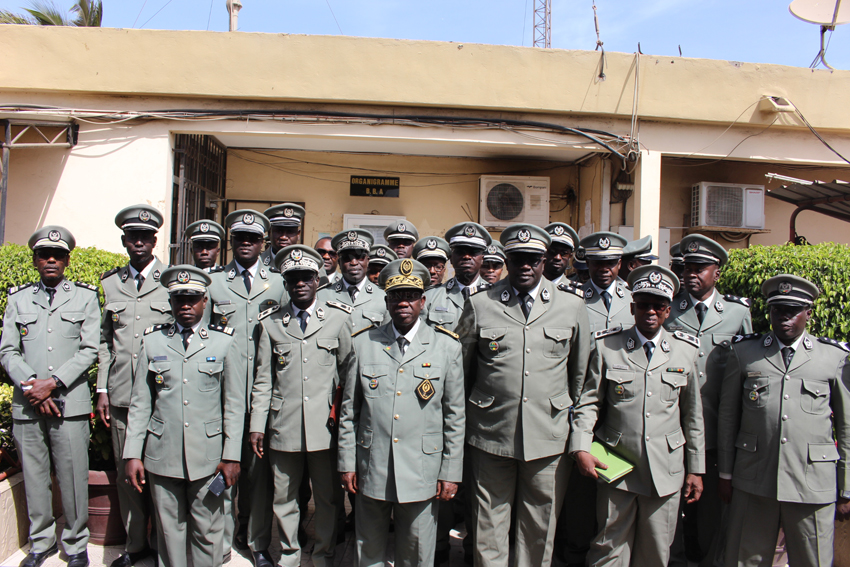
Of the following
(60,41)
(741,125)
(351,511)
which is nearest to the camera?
(351,511)

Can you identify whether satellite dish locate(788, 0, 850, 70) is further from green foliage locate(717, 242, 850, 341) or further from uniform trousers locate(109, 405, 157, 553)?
uniform trousers locate(109, 405, 157, 553)

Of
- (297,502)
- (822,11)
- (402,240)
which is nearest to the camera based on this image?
(297,502)

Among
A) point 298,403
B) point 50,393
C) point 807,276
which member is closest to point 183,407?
point 298,403

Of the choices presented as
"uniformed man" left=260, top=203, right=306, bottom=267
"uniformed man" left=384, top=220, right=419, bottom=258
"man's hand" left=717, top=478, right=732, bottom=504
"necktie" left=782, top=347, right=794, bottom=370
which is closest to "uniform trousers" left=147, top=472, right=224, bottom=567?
"uniformed man" left=260, top=203, right=306, bottom=267

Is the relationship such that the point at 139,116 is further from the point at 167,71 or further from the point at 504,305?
the point at 504,305

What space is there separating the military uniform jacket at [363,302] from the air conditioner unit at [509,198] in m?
4.95

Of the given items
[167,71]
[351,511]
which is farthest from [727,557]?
[167,71]

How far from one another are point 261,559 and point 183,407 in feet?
4.08

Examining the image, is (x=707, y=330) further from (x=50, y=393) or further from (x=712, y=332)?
(x=50, y=393)

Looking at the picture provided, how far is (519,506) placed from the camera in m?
3.29

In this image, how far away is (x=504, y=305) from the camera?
3.35 metres

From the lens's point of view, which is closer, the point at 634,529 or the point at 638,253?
A: the point at 634,529

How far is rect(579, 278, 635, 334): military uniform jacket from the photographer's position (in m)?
4.09

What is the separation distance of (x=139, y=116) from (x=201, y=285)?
453 centimetres
